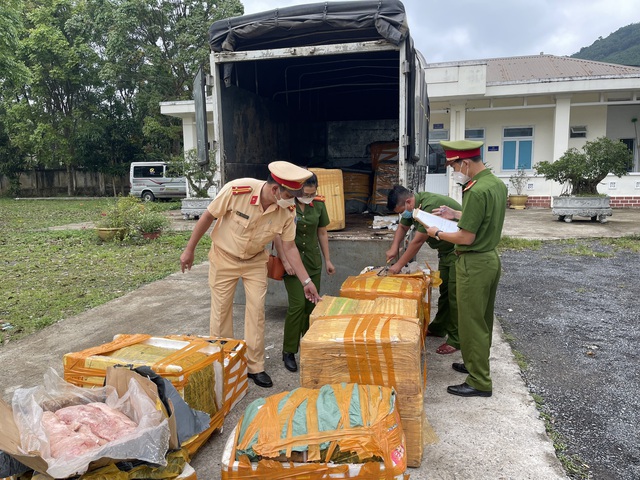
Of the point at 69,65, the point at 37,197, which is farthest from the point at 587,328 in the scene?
the point at 37,197

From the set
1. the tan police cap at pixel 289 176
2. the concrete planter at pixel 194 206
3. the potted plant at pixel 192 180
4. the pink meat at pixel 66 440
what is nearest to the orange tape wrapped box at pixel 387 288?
the tan police cap at pixel 289 176

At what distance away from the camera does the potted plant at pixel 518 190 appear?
16448 mm

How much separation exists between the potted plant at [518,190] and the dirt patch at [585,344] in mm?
8497

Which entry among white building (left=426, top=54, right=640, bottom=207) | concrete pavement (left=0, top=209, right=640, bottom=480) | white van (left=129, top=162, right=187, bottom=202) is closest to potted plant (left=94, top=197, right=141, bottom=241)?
concrete pavement (left=0, top=209, right=640, bottom=480)

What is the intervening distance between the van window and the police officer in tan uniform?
63.1 feet

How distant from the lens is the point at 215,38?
504cm

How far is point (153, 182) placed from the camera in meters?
21.8

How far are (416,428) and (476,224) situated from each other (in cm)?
134

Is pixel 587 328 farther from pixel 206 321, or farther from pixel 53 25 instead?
pixel 53 25

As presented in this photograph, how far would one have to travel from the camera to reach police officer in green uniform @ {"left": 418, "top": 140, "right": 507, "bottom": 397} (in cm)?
321

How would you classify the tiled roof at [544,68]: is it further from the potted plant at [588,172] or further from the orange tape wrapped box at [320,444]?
the orange tape wrapped box at [320,444]

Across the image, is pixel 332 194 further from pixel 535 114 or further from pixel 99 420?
pixel 535 114

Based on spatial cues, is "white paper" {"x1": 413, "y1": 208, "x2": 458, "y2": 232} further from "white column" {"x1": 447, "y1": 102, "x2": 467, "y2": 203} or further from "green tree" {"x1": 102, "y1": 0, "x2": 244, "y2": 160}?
"green tree" {"x1": 102, "y1": 0, "x2": 244, "y2": 160}

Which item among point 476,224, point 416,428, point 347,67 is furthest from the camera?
point 347,67
